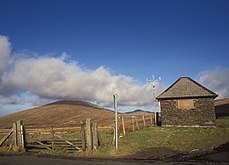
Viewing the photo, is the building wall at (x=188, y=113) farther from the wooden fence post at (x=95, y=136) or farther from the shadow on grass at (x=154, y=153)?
the wooden fence post at (x=95, y=136)

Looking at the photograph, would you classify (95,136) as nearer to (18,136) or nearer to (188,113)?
(18,136)

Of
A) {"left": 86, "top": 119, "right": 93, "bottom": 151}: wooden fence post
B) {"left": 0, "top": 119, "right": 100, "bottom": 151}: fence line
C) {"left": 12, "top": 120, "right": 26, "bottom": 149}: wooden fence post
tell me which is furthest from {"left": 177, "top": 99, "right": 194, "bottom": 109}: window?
{"left": 12, "top": 120, "right": 26, "bottom": 149}: wooden fence post

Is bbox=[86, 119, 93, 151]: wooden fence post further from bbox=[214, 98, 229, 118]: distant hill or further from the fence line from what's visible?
bbox=[214, 98, 229, 118]: distant hill

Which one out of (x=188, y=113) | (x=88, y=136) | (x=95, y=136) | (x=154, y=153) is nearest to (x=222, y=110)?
(x=188, y=113)

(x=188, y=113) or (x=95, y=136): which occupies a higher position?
(x=188, y=113)

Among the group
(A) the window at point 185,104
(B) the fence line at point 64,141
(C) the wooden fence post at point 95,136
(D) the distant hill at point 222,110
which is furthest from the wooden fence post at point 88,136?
(D) the distant hill at point 222,110

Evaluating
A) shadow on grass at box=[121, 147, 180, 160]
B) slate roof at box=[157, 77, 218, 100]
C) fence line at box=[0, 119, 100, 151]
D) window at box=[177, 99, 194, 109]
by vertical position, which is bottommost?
shadow on grass at box=[121, 147, 180, 160]

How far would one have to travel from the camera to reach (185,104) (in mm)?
Result: 40031

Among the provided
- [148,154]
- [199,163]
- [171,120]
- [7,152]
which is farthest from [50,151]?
[171,120]

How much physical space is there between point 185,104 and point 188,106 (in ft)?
1.64

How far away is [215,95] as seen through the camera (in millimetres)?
38656

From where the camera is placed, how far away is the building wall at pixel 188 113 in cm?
3875

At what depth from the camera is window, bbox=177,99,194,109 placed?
39.8 m

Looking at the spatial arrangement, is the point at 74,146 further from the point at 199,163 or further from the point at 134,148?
the point at 199,163
